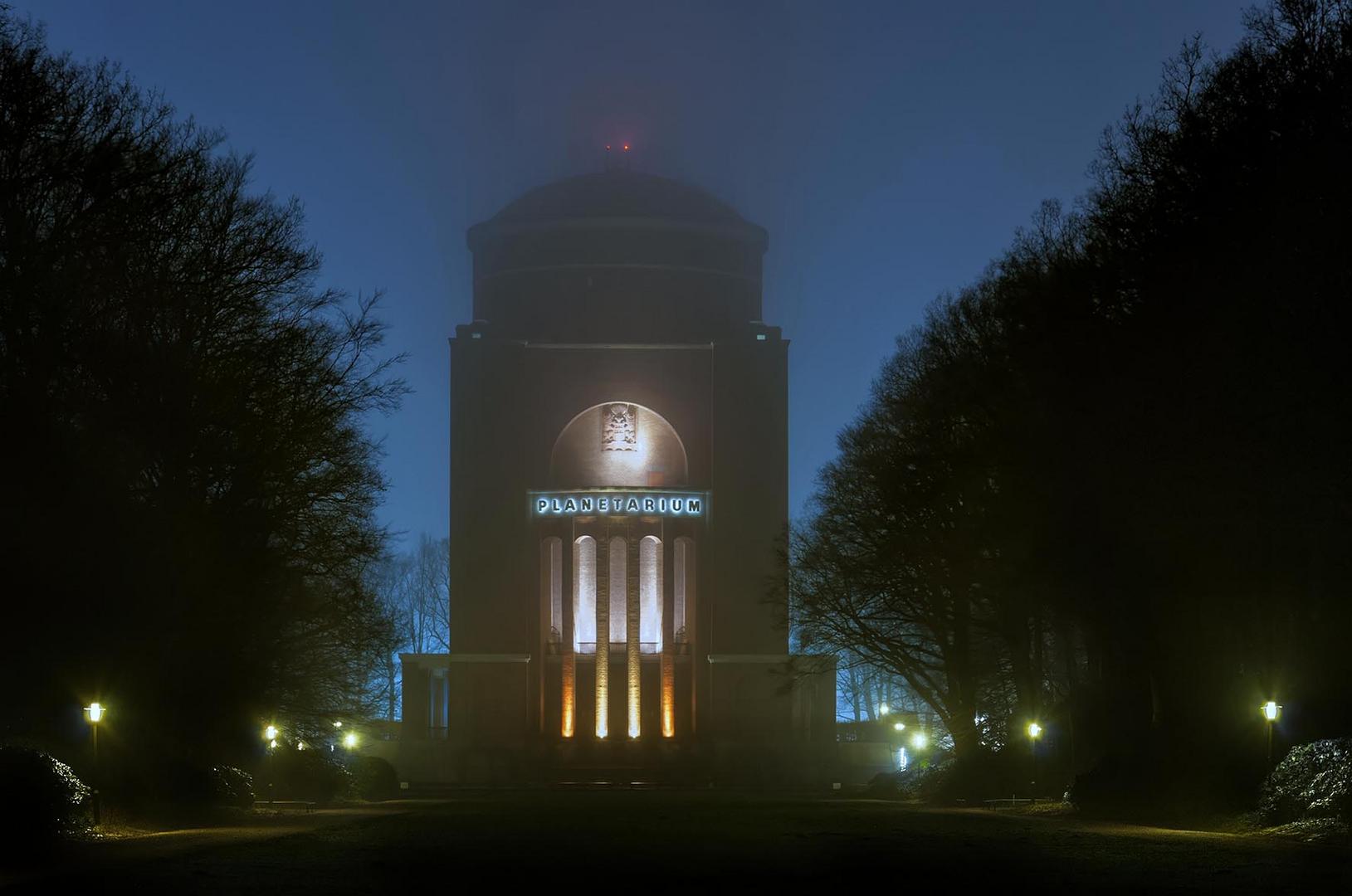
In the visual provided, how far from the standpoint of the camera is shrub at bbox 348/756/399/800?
185ft

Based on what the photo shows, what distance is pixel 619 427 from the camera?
89125 millimetres

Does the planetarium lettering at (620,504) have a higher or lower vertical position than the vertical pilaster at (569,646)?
higher

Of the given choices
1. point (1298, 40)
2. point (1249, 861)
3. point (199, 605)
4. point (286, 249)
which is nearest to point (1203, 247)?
point (1298, 40)

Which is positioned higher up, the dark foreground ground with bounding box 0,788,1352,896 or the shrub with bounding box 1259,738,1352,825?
the shrub with bounding box 1259,738,1352,825

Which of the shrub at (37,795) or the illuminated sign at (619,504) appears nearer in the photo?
the shrub at (37,795)

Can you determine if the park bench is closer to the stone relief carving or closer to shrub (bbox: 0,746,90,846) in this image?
shrub (bbox: 0,746,90,846)

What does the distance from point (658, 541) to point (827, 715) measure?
11065 millimetres

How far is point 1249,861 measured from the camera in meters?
22.7

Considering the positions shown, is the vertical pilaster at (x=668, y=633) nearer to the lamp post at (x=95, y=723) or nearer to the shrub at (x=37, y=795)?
the lamp post at (x=95, y=723)

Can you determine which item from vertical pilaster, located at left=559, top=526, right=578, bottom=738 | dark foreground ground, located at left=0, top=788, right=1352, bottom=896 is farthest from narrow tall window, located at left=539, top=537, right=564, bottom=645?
dark foreground ground, located at left=0, top=788, right=1352, bottom=896

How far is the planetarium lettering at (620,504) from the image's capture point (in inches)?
3398

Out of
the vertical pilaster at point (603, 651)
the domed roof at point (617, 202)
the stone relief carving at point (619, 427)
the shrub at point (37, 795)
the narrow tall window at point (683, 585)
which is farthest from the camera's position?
the domed roof at point (617, 202)

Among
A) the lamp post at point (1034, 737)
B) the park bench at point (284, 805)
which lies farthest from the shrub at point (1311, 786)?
the park bench at point (284, 805)

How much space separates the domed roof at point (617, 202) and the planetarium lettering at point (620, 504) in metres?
13.5
